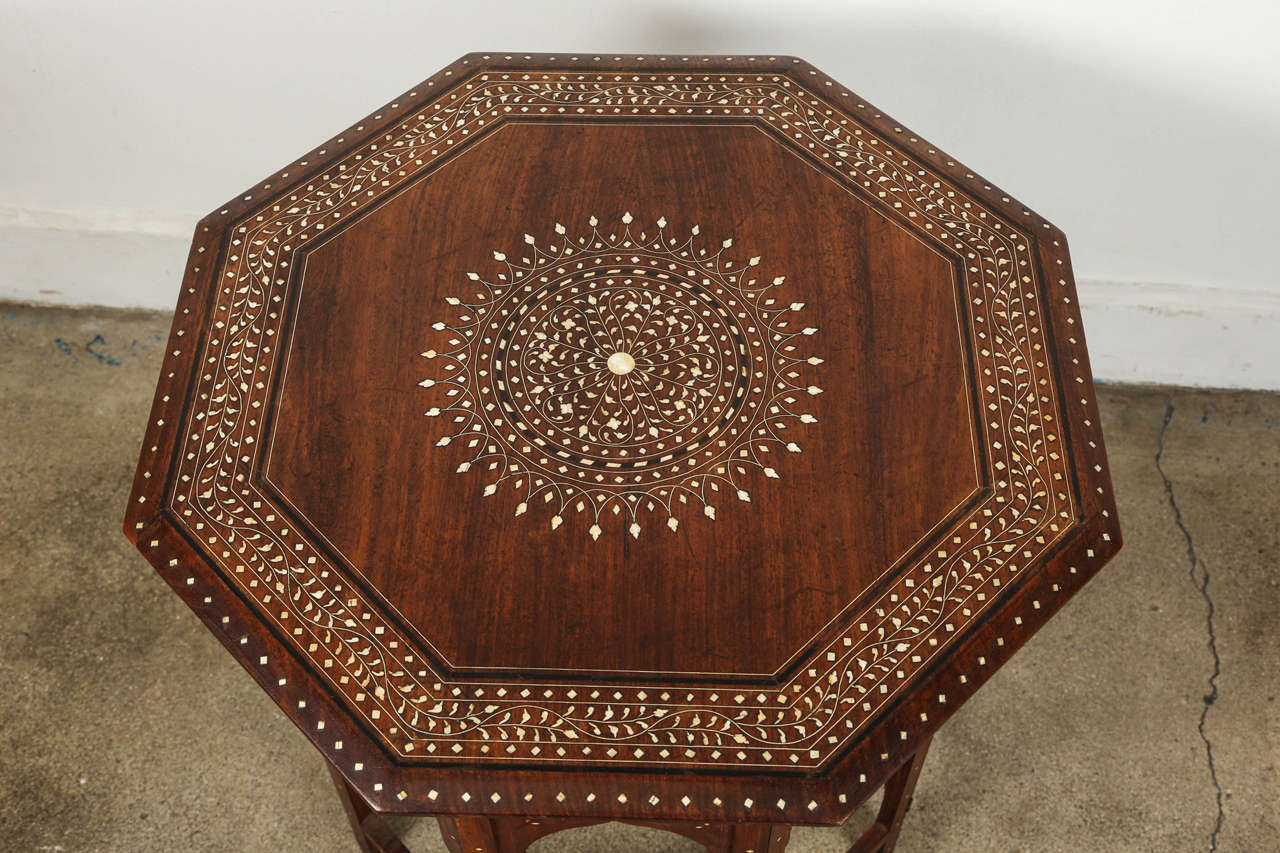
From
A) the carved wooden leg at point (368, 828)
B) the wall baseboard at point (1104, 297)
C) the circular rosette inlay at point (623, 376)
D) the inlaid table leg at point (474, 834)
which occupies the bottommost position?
the carved wooden leg at point (368, 828)

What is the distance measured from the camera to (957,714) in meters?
2.28

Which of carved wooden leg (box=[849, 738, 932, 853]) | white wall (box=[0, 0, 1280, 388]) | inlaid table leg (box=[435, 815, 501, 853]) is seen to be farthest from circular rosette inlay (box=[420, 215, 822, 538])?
white wall (box=[0, 0, 1280, 388])

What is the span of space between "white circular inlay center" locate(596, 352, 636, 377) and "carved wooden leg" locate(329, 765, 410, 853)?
902 millimetres

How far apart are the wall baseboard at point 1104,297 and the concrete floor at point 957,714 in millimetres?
174

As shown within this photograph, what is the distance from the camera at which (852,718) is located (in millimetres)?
1231

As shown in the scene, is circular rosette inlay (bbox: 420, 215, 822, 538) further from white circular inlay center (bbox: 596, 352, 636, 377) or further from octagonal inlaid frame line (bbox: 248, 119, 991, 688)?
octagonal inlaid frame line (bbox: 248, 119, 991, 688)

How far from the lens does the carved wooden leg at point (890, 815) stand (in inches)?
71.5

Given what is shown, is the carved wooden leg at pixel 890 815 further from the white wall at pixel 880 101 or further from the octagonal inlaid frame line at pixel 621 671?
the white wall at pixel 880 101

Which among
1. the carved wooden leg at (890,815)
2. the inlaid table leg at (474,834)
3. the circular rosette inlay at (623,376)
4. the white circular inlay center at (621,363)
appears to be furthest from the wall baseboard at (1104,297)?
the inlaid table leg at (474,834)

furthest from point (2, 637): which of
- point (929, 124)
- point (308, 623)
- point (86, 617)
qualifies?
point (929, 124)

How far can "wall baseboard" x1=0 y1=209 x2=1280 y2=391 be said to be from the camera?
8.54 ft

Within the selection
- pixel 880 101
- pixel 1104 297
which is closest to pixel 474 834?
pixel 880 101

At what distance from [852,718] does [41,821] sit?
1665mm

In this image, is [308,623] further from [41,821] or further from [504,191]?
[41,821]
